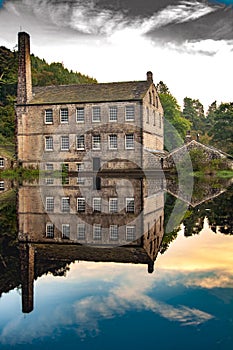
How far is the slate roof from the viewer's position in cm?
4275

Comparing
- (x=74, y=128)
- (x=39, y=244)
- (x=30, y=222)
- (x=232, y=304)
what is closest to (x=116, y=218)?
(x=30, y=222)

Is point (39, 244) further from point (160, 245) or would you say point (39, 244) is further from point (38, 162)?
point (38, 162)

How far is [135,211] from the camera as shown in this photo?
44.4 feet

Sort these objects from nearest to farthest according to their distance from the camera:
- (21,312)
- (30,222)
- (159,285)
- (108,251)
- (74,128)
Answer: (21,312)
(159,285)
(108,251)
(30,222)
(74,128)

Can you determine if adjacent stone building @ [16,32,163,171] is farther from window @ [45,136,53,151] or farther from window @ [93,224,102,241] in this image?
window @ [93,224,102,241]

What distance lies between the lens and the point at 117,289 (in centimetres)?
570

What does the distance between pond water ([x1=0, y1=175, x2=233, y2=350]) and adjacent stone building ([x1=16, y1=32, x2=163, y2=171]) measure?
31.9 m

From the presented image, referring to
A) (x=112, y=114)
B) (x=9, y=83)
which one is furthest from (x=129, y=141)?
(x=9, y=83)

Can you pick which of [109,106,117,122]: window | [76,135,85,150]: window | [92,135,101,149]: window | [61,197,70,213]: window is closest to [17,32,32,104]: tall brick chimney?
[76,135,85,150]: window

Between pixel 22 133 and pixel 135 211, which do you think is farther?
pixel 22 133

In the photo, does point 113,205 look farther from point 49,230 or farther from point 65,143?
point 65,143

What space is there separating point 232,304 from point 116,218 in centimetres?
724

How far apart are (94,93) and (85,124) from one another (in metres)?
3.57

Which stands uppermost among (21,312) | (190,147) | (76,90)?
(76,90)
